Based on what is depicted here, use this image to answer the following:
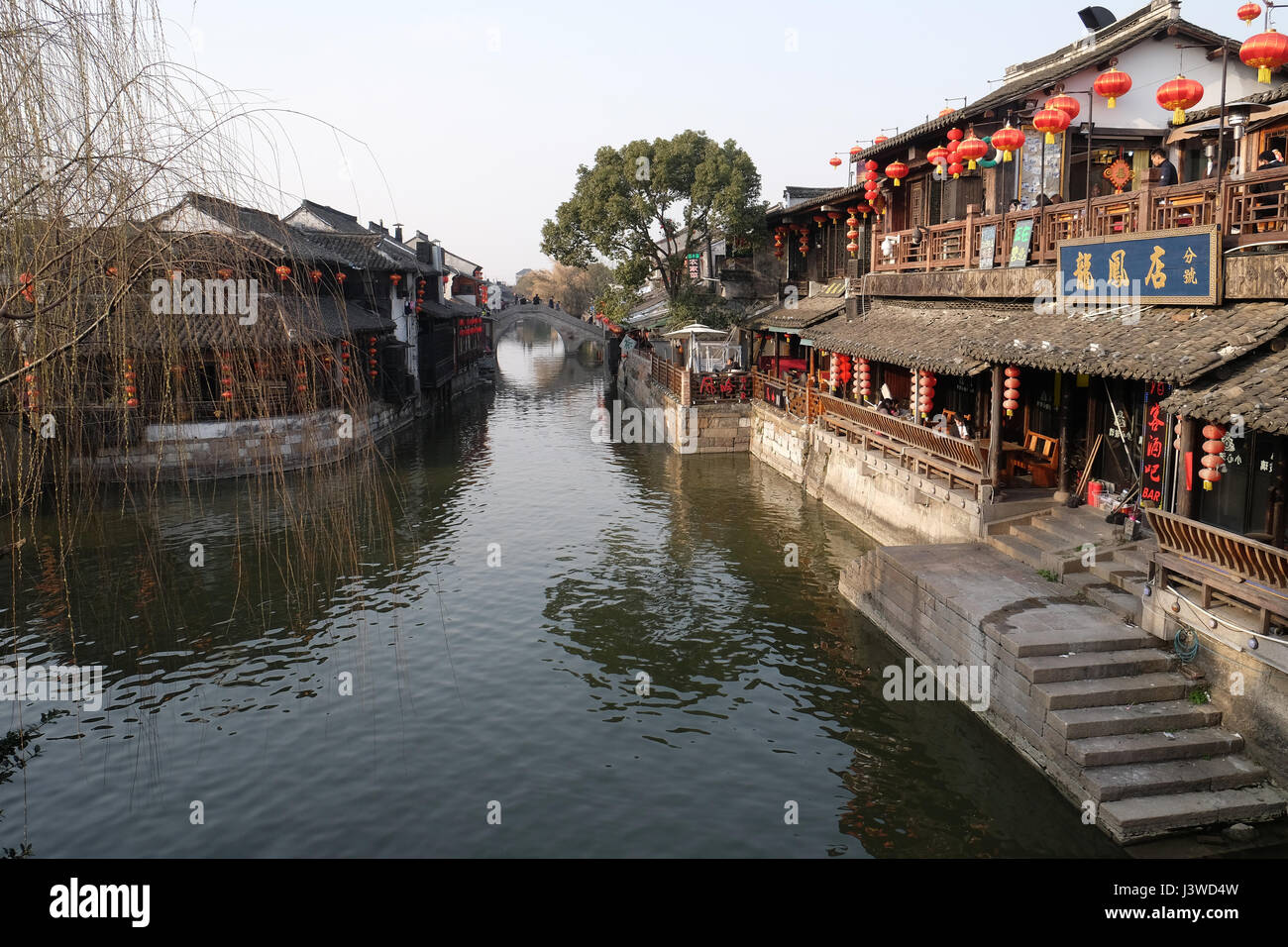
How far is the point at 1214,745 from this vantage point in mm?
10047

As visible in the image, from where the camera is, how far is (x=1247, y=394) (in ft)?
33.4

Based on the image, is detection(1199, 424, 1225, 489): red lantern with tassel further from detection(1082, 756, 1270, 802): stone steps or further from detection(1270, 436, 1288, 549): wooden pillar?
detection(1082, 756, 1270, 802): stone steps

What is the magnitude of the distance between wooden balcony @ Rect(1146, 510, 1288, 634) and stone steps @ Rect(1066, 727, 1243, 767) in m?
1.28

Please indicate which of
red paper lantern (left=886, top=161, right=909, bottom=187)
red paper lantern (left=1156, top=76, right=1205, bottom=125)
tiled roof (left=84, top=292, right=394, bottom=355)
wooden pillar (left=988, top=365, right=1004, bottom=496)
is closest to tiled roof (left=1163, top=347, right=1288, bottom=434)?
red paper lantern (left=1156, top=76, right=1205, bottom=125)

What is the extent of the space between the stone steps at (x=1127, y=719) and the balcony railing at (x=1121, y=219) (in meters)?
5.82

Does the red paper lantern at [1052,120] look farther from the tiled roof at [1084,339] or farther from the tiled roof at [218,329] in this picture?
the tiled roof at [218,329]

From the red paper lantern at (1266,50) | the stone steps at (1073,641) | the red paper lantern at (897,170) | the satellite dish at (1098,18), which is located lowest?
the stone steps at (1073,641)

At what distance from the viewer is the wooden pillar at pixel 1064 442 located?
54.6 feet

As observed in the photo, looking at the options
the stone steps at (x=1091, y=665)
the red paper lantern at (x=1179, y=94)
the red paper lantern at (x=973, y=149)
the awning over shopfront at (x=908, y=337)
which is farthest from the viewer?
the red paper lantern at (x=973, y=149)

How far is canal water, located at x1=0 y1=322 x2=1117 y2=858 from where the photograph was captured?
9992 millimetres

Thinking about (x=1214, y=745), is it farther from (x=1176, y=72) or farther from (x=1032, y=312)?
(x=1176, y=72)

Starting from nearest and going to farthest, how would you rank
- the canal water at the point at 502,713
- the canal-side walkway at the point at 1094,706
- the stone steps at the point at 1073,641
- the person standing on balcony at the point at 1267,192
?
1. the canal-side walkway at the point at 1094,706
2. the canal water at the point at 502,713
3. the stone steps at the point at 1073,641
4. the person standing on balcony at the point at 1267,192

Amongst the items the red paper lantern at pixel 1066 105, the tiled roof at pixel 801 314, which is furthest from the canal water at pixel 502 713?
the red paper lantern at pixel 1066 105
